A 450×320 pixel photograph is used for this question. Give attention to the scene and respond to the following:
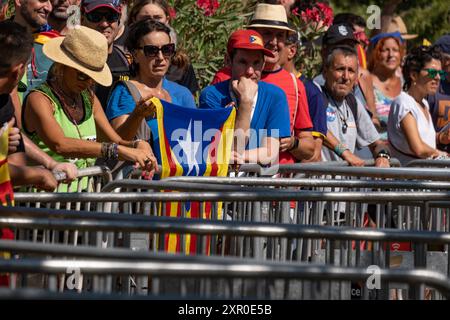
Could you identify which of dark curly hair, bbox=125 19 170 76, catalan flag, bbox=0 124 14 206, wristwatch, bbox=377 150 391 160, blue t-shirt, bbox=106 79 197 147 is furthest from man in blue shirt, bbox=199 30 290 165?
catalan flag, bbox=0 124 14 206

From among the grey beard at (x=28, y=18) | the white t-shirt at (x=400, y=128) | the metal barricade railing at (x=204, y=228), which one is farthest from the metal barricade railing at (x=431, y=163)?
the metal barricade railing at (x=204, y=228)

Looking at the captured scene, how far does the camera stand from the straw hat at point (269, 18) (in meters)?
9.95

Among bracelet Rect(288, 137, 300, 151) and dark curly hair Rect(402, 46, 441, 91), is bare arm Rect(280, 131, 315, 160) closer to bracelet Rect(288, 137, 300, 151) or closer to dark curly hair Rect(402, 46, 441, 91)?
bracelet Rect(288, 137, 300, 151)

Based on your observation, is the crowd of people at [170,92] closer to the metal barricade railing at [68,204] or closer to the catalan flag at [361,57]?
the metal barricade railing at [68,204]

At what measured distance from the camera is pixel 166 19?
936 centimetres

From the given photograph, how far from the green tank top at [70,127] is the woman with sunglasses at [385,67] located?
504 centimetres

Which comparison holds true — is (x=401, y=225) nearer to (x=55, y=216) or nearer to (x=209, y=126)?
(x=209, y=126)

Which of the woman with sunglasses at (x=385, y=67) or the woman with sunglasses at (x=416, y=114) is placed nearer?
the woman with sunglasses at (x=416, y=114)

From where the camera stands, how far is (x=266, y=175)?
7965 mm

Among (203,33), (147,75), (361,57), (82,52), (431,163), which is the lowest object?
(431,163)

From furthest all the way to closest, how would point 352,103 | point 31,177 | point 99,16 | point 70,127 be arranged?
1. point 352,103
2. point 99,16
3. point 70,127
4. point 31,177

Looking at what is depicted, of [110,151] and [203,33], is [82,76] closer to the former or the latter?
[110,151]

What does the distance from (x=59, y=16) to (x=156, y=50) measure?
1149mm

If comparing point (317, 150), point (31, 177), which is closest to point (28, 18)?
point (317, 150)
